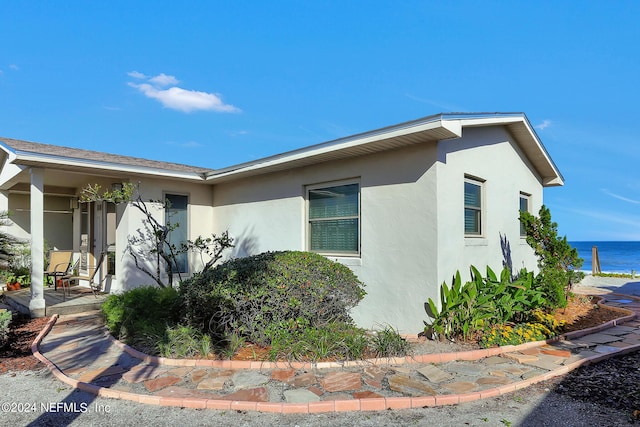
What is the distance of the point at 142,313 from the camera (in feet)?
19.0

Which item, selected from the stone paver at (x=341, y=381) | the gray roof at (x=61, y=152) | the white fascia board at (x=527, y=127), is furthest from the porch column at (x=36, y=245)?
the white fascia board at (x=527, y=127)

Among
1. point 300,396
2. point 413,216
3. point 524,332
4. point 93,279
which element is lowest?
point 300,396

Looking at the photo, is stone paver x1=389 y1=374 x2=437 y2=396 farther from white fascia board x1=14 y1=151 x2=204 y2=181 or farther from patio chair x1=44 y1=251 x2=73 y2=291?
patio chair x1=44 y1=251 x2=73 y2=291

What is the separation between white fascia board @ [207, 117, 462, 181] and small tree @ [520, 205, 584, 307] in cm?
338

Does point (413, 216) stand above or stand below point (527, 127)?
below

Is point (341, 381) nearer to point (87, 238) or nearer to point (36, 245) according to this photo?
point (36, 245)

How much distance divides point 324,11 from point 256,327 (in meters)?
7.83

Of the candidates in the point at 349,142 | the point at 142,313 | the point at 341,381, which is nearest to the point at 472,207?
the point at 349,142

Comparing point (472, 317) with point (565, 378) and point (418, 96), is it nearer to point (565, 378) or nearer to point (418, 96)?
point (565, 378)

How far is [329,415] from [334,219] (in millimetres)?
4160

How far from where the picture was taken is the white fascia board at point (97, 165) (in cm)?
632

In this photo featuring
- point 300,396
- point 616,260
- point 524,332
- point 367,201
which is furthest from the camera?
point 616,260

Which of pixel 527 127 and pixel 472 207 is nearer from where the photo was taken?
pixel 472 207

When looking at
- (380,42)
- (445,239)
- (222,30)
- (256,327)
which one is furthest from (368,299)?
(222,30)
